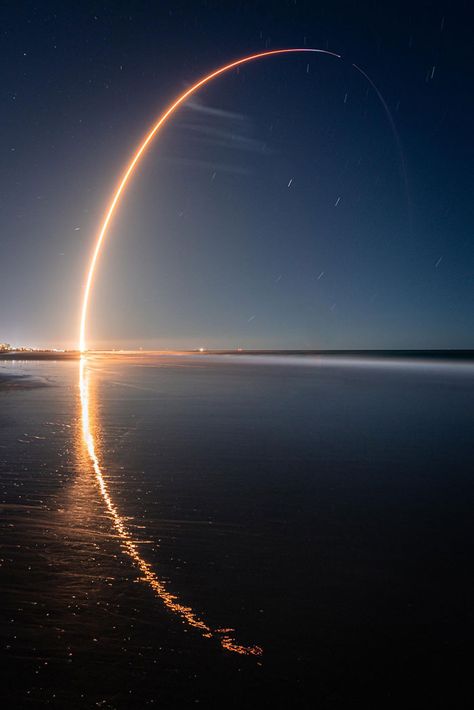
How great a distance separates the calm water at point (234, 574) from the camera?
3945 millimetres

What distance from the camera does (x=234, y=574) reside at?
568cm

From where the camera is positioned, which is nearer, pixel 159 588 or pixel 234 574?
pixel 159 588

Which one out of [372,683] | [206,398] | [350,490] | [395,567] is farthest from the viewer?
[206,398]

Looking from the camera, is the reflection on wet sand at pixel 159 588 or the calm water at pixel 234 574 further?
the reflection on wet sand at pixel 159 588

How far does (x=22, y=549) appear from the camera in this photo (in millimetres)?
6285

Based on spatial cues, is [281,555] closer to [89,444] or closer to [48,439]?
[89,444]

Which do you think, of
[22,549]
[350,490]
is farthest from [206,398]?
[22,549]

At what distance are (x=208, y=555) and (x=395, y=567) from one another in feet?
Result: 6.40

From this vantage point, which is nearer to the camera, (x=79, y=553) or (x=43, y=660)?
(x=43, y=660)

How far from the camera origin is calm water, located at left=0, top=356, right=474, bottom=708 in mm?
3945

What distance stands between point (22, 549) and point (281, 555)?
280cm

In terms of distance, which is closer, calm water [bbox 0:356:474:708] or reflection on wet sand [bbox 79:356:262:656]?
calm water [bbox 0:356:474:708]

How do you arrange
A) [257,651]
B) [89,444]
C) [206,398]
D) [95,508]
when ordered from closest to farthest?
1. [257,651]
2. [95,508]
3. [89,444]
4. [206,398]

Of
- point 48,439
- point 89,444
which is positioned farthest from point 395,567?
point 48,439
